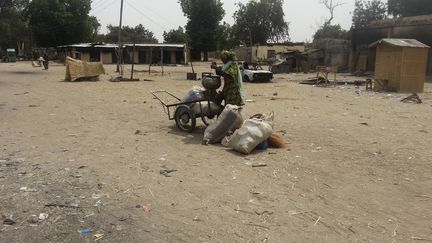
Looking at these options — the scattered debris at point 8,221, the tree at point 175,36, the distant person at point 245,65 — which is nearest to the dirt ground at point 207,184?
the scattered debris at point 8,221

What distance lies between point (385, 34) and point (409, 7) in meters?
10.9

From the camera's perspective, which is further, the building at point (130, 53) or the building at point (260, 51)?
the building at point (260, 51)

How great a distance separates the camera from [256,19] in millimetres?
71312

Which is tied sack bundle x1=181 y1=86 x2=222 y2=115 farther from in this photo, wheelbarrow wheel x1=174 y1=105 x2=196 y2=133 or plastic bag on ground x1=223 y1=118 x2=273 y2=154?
plastic bag on ground x1=223 y1=118 x2=273 y2=154

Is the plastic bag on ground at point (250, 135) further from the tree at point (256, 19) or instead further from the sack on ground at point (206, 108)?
the tree at point (256, 19)

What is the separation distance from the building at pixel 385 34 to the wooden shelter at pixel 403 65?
41.7 ft

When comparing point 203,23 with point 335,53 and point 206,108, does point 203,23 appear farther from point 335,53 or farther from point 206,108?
point 206,108

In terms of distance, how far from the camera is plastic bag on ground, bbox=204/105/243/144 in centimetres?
725

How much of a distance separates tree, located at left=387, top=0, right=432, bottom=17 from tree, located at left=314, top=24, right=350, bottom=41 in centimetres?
1131

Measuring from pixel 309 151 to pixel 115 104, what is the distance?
755 centimetres

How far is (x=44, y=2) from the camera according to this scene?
58344 millimetres

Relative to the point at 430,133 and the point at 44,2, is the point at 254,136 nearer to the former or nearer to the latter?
the point at 430,133

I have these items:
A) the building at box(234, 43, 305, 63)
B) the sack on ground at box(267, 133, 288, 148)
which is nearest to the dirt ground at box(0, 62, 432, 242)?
the sack on ground at box(267, 133, 288, 148)

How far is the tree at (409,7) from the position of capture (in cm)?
4014
